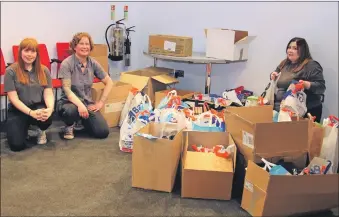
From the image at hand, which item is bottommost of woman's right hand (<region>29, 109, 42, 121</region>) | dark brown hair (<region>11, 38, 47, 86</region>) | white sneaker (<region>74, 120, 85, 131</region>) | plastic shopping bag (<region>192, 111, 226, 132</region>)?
white sneaker (<region>74, 120, 85, 131</region>)

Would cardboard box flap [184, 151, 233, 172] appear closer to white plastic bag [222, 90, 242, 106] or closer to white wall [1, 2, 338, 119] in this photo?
white plastic bag [222, 90, 242, 106]

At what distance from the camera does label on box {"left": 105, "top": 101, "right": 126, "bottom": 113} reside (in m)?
3.57

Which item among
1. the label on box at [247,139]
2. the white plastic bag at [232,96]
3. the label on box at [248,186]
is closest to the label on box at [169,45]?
the white plastic bag at [232,96]

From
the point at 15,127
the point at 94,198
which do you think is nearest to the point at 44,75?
the point at 15,127

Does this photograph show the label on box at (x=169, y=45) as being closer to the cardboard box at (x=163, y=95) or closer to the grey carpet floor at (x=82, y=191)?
the cardboard box at (x=163, y=95)

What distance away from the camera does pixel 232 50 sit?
12.3ft

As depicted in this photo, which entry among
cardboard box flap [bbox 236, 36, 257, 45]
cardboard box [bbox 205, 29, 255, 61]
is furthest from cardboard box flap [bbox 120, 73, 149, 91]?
cardboard box flap [bbox 236, 36, 257, 45]

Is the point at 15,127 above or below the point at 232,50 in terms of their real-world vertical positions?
below

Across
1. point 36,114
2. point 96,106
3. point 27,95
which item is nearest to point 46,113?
point 36,114

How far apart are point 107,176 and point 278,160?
42.4 inches

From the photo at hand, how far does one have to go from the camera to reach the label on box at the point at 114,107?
3.57m

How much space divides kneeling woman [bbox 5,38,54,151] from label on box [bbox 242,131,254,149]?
4.82ft

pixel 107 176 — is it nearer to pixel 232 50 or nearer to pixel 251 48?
pixel 232 50

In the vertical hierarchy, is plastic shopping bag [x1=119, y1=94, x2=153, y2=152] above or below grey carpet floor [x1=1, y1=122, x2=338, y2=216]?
above
